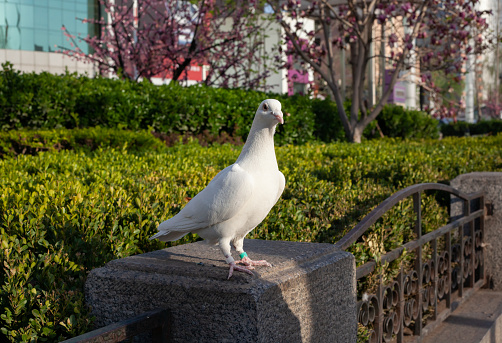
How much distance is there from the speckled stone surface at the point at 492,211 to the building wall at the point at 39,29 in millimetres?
13450

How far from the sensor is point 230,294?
88.7 inches

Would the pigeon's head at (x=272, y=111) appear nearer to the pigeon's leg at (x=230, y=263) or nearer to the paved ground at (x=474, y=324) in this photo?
the pigeon's leg at (x=230, y=263)

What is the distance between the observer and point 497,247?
595cm

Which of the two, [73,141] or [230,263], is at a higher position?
[73,141]

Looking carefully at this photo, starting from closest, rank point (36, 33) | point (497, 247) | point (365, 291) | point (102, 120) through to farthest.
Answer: point (365, 291) → point (497, 247) → point (102, 120) → point (36, 33)

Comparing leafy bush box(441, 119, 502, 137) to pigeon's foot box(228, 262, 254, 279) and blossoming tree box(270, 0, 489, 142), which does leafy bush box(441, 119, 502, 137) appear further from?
pigeon's foot box(228, 262, 254, 279)

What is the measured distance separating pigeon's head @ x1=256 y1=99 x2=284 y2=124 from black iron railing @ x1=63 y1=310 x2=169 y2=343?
0.91m

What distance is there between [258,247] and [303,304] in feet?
1.72

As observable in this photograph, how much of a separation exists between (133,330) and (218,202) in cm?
60

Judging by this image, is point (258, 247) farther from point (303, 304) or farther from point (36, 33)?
point (36, 33)

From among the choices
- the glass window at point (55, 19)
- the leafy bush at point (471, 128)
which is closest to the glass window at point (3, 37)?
the glass window at point (55, 19)

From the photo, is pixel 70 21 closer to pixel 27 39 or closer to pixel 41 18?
pixel 41 18

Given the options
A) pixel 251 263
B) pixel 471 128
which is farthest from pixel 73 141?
Answer: pixel 471 128

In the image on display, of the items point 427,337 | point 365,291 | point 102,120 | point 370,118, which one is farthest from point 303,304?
point 370,118
